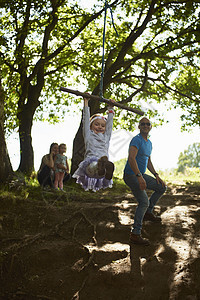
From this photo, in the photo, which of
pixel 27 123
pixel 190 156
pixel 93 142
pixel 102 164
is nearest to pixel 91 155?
pixel 93 142

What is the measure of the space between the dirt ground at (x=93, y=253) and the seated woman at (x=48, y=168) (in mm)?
1328

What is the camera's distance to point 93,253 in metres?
5.52

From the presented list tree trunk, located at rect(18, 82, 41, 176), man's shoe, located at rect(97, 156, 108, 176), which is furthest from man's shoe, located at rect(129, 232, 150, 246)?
tree trunk, located at rect(18, 82, 41, 176)

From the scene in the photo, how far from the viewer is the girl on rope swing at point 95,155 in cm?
500

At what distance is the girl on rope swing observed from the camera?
500cm

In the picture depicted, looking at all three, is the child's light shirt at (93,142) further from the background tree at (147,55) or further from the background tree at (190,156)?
the background tree at (190,156)

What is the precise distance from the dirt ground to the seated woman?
1328mm

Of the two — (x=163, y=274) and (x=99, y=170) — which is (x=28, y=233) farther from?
(x=163, y=274)

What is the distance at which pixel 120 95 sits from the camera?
16.9 m

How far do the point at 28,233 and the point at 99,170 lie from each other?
8.87 feet

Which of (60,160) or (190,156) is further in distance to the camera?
(190,156)

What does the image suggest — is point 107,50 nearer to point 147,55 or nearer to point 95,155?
point 147,55

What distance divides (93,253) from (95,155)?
5.95ft

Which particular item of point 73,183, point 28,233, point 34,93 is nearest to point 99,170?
point 28,233
